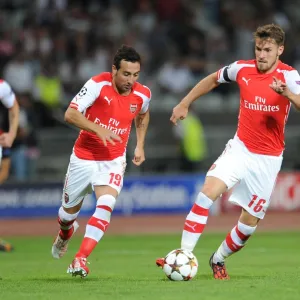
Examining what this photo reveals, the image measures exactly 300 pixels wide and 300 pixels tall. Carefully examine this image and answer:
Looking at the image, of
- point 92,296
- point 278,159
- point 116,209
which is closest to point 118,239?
point 116,209

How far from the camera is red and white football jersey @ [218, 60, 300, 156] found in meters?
9.45

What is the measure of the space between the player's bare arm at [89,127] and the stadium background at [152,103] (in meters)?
5.37

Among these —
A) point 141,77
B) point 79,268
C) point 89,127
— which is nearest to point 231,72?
point 89,127

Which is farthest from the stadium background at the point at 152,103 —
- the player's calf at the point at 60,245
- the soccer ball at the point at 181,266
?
the soccer ball at the point at 181,266

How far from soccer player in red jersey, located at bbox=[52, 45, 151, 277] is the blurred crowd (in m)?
9.08

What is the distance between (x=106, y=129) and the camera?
9328mm

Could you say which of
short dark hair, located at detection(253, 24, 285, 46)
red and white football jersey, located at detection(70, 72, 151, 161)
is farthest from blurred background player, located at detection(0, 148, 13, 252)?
short dark hair, located at detection(253, 24, 285, 46)

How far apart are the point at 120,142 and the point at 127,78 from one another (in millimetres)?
719

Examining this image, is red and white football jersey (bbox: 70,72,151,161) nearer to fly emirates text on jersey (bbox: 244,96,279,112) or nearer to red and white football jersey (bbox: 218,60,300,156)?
red and white football jersey (bbox: 218,60,300,156)

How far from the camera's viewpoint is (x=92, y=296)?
785 centimetres

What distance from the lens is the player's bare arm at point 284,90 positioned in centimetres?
872

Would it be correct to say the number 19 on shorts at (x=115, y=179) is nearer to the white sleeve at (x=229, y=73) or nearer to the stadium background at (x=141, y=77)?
the white sleeve at (x=229, y=73)

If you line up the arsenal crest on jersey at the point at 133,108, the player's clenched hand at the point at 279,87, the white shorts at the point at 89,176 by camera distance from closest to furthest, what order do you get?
the player's clenched hand at the point at 279,87 → the white shorts at the point at 89,176 → the arsenal crest on jersey at the point at 133,108

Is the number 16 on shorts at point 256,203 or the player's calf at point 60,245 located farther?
the player's calf at point 60,245
